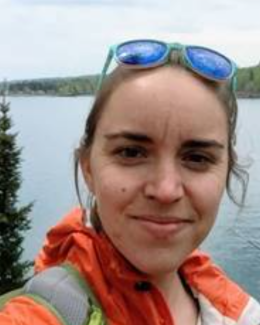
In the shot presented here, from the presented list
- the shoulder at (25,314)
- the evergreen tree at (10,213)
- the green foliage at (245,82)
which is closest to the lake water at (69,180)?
the green foliage at (245,82)

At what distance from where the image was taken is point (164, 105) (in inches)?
74.8

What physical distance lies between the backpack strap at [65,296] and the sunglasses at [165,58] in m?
0.52

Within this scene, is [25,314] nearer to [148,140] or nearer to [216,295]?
[148,140]

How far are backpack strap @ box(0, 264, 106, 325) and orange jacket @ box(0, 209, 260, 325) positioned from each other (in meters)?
0.03

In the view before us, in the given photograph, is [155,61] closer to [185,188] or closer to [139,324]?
[185,188]

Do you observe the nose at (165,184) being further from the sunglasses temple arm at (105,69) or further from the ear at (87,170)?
the sunglasses temple arm at (105,69)

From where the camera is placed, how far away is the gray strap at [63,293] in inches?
71.3

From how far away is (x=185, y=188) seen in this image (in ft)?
6.30

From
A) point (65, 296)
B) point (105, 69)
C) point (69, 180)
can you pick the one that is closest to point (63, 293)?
point (65, 296)

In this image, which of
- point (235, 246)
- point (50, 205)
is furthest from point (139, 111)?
point (50, 205)

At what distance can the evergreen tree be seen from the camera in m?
33.1

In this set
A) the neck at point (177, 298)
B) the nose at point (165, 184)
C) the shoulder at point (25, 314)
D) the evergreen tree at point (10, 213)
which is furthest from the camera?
the evergreen tree at point (10, 213)

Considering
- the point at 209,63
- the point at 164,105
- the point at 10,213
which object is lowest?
the point at 10,213

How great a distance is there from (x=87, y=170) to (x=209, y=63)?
42 centimetres
